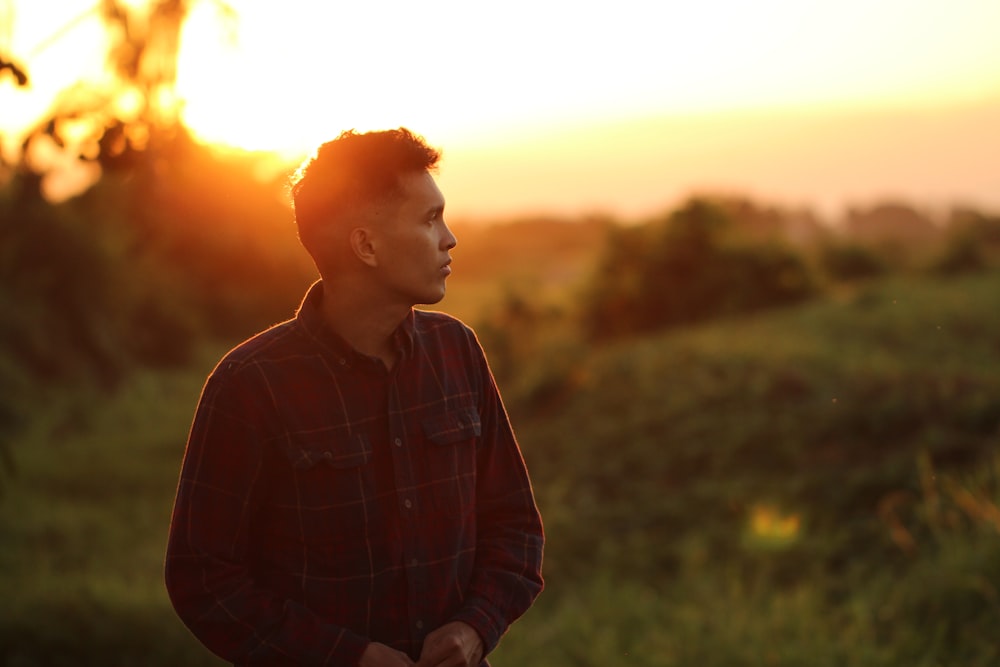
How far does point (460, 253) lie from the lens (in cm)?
4144

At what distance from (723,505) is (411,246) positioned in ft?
26.3

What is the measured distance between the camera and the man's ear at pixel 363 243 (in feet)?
7.16

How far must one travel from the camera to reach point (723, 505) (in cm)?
966

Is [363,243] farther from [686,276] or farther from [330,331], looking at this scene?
[686,276]

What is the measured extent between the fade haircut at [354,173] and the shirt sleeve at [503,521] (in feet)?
1.57

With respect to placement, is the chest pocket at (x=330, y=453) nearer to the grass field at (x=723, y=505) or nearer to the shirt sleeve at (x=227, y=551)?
the shirt sleeve at (x=227, y=551)

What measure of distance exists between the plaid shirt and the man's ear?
190 mm

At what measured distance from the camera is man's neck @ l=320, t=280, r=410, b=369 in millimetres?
2254

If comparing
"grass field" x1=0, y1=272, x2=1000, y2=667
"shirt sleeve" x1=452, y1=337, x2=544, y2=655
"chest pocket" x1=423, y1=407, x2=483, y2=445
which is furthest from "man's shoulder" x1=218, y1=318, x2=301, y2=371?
"grass field" x1=0, y1=272, x2=1000, y2=667

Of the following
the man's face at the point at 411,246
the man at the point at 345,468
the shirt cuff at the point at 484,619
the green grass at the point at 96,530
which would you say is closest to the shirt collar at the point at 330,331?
the man at the point at 345,468

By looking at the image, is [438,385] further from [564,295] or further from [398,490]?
[564,295]

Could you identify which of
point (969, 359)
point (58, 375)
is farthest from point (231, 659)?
point (58, 375)

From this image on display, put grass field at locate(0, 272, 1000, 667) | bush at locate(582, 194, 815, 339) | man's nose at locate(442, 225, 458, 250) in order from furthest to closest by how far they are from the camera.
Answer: bush at locate(582, 194, 815, 339)
grass field at locate(0, 272, 1000, 667)
man's nose at locate(442, 225, 458, 250)

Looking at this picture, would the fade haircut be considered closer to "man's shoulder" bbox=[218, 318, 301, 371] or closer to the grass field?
"man's shoulder" bbox=[218, 318, 301, 371]
